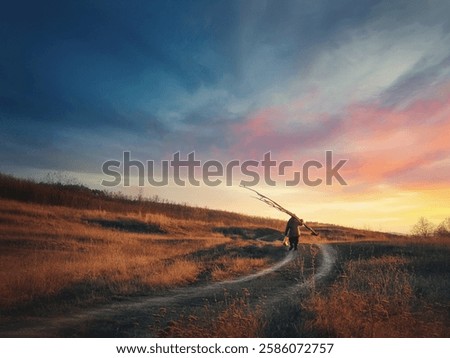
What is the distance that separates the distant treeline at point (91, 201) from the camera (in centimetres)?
3438

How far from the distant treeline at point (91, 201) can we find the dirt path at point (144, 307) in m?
26.2

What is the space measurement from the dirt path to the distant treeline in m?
26.2

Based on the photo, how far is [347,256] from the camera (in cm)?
2203

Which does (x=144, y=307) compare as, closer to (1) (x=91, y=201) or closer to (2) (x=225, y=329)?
(2) (x=225, y=329)

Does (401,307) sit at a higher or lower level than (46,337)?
higher

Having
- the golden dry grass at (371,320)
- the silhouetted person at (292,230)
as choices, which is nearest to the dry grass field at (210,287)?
the golden dry grass at (371,320)

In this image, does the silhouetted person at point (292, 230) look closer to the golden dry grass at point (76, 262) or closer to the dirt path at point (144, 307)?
the golden dry grass at point (76, 262)

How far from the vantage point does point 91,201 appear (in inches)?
1640

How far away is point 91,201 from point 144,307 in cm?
3393

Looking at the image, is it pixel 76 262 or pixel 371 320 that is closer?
pixel 371 320

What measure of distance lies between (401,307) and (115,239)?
20.6 m

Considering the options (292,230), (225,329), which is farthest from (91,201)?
(225,329)
